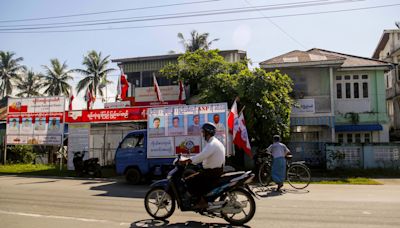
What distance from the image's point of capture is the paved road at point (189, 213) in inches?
263

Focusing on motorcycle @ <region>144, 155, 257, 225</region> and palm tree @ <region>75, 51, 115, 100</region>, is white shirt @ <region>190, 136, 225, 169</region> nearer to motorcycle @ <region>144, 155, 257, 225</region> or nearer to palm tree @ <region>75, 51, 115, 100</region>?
motorcycle @ <region>144, 155, 257, 225</region>

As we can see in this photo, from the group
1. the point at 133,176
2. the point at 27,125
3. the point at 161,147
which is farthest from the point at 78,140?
the point at 161,147

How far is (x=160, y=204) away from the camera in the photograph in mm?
7016

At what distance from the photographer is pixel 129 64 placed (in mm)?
27984

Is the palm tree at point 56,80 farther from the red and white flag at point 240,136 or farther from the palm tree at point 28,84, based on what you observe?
the red and white flag at point 240,136

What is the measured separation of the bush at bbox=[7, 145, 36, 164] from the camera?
2492cm

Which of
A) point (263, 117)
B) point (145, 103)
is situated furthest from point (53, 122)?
point (263, 117)

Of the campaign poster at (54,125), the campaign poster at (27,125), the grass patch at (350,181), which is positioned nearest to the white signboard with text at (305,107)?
the grass patch at (350,181)

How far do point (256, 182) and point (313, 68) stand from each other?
1038 cm

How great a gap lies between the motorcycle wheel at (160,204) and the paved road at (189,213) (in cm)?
17

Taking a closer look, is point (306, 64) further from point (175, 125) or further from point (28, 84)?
point (28, 84)

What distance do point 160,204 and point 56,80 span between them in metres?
46.7

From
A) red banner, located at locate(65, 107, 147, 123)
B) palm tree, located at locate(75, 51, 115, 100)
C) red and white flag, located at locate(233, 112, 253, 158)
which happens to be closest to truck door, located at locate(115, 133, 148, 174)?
red and white flag, located at locate(233, 112, 253, 158)

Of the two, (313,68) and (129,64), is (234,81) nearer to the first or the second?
(313,68)
